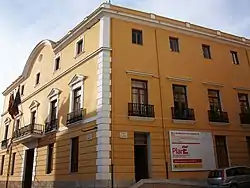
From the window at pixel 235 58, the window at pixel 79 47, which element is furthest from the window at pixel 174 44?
the window at pixel 79 47

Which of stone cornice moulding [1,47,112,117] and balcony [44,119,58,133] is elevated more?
stone cornice moulding [1,47,112,117]

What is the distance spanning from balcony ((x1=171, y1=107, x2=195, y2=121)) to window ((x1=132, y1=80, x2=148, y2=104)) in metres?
1.91

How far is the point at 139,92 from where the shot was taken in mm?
17750

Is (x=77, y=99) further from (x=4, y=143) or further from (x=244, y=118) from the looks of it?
(x=4, y=143)

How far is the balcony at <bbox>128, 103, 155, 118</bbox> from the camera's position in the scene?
16.9m

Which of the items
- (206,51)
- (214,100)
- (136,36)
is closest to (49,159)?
(136,36)

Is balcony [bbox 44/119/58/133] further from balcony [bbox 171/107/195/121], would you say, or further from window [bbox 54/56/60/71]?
balcony [bbox 171/107/195/121]

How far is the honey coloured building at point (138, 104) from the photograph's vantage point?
16.4 metres

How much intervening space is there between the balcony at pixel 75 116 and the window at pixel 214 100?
8630mm

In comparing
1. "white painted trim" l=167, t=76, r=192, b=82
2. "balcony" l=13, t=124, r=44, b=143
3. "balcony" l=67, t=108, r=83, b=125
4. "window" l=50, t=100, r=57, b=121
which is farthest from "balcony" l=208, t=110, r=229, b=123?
"balcony" l=13, t=124, r=44, b=143

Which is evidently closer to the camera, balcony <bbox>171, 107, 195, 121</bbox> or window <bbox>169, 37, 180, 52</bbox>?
balcony <bbox>171, 107, 195, 121</bbox>

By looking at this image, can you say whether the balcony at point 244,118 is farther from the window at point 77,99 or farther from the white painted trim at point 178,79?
the window at point 77,99

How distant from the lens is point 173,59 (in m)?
19.5

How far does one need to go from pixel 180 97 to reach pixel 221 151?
4403 millimetres
